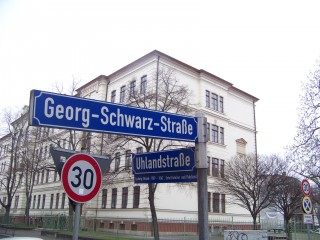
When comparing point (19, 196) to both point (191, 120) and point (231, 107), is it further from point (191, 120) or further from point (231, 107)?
point (191, 120)

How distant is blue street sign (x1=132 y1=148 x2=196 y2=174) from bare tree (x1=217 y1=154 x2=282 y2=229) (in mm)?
20669

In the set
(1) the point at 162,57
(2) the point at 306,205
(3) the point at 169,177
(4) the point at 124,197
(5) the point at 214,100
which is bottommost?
(2) the point at 306,205

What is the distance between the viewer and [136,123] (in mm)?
5500

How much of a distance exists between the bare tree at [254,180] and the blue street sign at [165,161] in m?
20.7

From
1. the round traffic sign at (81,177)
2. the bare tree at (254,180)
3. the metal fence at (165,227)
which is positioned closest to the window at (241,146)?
the metal fence at (165,227)

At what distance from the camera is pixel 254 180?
27047 millimetres

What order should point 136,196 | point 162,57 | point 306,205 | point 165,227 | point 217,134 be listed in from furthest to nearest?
point 217,134, point 162,57, point 136,196, point 165,227, point 306,205

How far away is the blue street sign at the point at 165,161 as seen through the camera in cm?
597

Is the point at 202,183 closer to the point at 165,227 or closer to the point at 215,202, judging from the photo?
the point at 165,227

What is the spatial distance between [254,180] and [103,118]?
77.7 feet

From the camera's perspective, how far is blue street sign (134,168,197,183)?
19.3ft

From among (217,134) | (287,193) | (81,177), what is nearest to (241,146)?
(217,134)

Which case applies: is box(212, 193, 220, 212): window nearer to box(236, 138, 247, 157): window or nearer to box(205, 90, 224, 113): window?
box(236, 138, 247, 157): window

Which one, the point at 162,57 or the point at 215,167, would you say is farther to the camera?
the point at 215,167
